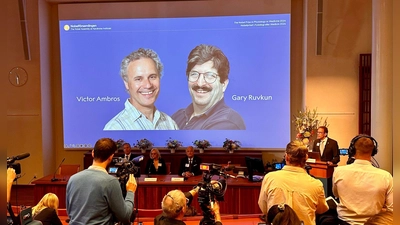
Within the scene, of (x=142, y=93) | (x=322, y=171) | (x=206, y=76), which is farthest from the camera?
(x=142, y=93)

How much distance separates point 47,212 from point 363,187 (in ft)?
8.28

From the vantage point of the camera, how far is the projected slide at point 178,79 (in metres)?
7.82

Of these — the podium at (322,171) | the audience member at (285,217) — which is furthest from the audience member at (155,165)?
the audience member at (285,217)

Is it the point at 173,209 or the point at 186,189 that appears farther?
the point at 186,189

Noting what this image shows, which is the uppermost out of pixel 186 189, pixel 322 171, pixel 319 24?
pixel 319 24

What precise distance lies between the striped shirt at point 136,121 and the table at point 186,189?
90.1 inches

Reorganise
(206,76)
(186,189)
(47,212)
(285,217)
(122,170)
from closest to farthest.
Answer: (285,217), (122,170), (47,212), (186,189), (206,76)

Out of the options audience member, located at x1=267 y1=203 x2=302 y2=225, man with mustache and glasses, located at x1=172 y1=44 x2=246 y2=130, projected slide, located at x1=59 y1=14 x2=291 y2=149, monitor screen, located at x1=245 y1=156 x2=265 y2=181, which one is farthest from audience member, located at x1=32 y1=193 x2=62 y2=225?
man with mustache and glasses, located at x1=172 y1=44 x2=246 y2=130

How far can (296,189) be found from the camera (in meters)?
2.35

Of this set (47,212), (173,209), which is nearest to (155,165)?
(47,212)

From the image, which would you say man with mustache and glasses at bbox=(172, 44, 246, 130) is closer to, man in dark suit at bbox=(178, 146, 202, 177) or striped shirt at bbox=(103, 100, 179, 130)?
striped shirt at bbox=(103, 100, 179, 130)

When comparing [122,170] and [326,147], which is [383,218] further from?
[326,147]

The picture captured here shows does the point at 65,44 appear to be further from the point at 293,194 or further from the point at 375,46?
the point at 293,194

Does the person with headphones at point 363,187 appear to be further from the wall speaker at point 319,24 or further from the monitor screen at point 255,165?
the wall speaker at point 319,24
